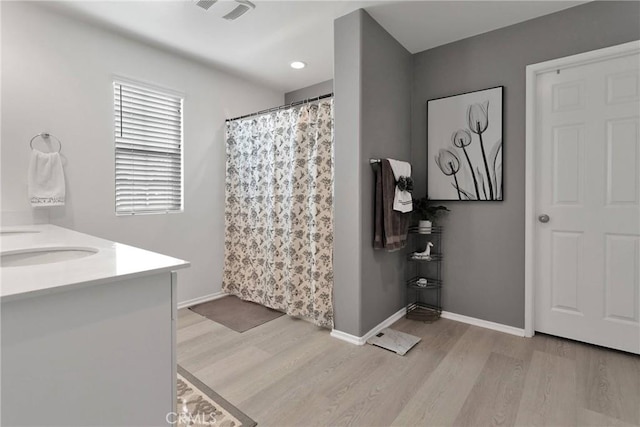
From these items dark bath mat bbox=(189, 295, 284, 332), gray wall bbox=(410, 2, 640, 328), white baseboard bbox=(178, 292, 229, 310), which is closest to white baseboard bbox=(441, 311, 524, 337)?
gray wall bbox=(410, 2, 640, 328)

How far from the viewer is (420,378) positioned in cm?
192

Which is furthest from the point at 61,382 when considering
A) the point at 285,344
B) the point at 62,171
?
the point at 62,171

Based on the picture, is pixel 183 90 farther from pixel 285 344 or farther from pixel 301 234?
pixel 285 344

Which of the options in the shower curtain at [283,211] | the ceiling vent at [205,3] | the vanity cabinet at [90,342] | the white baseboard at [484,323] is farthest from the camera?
the shower curtain at [283,211]

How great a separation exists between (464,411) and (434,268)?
4.75ft

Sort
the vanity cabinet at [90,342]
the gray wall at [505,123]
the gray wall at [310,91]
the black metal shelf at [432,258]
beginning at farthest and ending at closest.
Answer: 1. the gray wall at [310,91]
2. the black metal shelf at [432,258]
3. the gray wall at [505,123]
4. the vanity cabinet at [90,342]

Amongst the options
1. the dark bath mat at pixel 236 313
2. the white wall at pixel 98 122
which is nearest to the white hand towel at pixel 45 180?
the white wall at pixel 98 122

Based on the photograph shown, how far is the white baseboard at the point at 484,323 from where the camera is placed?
8.23 ft

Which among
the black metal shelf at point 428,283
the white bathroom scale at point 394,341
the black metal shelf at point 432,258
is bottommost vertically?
the white bathroom scale at point 394,341

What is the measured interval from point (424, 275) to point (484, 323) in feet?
2.03

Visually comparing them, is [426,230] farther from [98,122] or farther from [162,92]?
[98,122]

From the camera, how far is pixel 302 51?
2982 mm

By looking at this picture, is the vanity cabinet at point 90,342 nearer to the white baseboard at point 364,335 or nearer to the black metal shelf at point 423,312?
the white baseboard at point 364,335

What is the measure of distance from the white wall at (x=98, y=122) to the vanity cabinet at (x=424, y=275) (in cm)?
200
